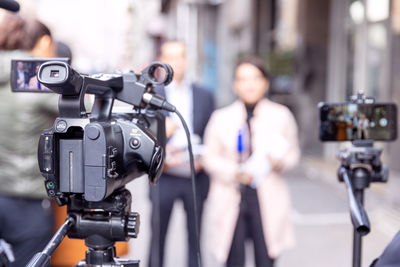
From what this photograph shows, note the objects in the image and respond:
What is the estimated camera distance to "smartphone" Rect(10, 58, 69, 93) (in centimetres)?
164

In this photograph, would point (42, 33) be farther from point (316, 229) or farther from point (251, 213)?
point (316, 229)

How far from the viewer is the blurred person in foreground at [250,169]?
3027 millimetres

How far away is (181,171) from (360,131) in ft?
4.92

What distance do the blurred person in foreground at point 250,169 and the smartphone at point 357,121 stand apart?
2.97 feet

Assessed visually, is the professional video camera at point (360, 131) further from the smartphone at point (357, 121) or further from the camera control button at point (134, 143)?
the camera control button at point (134, 143)

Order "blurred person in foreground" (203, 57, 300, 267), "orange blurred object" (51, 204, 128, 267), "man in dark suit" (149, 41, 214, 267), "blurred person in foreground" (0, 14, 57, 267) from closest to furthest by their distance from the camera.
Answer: "blurred person in foreground" (0, 14, 57, 267), "orange blurred object" (51, 204, 128, 267), "blurred person in foreground" (203, 57, 300, 267), "man in dark suit" (149, 41, 214, 267)

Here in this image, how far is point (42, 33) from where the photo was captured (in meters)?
2.26

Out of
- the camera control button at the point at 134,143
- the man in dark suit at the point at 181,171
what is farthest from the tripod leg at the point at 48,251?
the man in dark suit at the point at 181,171

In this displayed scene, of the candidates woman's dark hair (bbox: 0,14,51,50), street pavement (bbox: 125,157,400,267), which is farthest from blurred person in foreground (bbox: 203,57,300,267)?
woman's dark hair (bbox: 0,14,51,50)

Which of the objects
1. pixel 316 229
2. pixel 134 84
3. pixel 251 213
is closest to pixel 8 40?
pixel 134 84

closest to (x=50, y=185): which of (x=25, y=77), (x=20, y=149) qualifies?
(x=25, y=77)

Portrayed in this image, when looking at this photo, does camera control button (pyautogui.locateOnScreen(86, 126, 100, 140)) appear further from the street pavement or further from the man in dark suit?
the street pavement

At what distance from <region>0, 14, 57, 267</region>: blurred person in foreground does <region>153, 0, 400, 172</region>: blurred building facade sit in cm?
240

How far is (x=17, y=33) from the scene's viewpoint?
221cm
